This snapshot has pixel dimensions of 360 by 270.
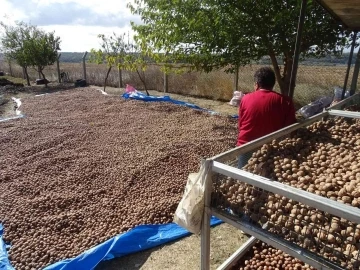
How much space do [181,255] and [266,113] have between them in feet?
5.78

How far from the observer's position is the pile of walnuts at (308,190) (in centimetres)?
142

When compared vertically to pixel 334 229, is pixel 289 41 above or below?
above

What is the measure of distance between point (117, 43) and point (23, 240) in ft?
37.9

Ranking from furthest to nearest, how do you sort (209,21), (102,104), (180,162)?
(102,104) → (209,21) → (180,162)

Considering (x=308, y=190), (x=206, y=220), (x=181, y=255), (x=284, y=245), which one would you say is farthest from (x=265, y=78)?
(x=181, y=255)

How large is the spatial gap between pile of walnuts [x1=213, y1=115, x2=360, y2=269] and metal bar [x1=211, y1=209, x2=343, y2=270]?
0.12ft

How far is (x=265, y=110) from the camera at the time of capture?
2881 millimetres

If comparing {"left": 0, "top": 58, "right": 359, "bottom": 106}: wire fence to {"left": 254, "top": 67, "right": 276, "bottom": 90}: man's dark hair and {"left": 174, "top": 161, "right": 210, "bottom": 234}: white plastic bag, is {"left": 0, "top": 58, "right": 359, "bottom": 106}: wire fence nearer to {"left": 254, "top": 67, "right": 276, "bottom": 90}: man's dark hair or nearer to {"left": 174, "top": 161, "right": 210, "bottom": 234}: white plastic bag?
{"left": 254, "top": 67, "right": 276, "bottom": 90}: man's dark hair

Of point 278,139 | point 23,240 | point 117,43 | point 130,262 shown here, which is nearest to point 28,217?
point 23,240

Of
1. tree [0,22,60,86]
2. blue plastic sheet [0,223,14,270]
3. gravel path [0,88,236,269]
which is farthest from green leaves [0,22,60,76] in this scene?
blue plastic sheet [0,223,14,270]

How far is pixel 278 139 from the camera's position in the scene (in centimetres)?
238

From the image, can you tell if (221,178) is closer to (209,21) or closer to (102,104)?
(209,21)

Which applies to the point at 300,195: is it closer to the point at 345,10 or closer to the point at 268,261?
the point at 268,261

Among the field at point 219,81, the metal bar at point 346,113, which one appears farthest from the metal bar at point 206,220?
the field at point 219,81
